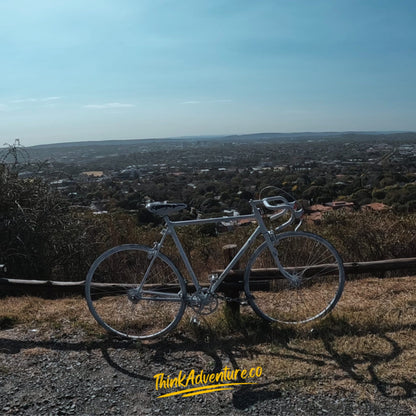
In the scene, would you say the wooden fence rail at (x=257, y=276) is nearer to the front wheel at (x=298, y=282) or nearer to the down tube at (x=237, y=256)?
the front wheel at (x=298, y=282)

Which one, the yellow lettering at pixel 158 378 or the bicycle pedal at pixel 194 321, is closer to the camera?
the yellow lettering at pixel 158 378

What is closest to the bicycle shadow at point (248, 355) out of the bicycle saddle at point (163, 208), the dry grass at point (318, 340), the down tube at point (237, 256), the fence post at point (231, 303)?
the dry grass at point (318, 340)

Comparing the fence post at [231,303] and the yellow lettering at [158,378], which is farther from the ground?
the fence post at [231,303]

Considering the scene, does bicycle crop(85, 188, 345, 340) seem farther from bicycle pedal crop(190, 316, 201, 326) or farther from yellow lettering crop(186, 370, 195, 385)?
yellow lettering crop(186, 370, 195, 385)

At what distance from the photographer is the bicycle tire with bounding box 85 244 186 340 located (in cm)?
343

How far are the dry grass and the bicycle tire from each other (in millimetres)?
171

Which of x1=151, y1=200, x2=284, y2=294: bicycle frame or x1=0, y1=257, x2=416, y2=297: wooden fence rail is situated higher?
x1=151, y1=200, x2=284, y2=294: bicycle frame

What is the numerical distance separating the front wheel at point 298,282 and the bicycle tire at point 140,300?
0.72 meters

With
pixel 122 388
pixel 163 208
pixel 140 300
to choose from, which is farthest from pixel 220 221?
pixel 122 388

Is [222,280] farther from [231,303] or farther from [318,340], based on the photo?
[318,340]

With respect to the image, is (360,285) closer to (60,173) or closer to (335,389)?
(335,389)

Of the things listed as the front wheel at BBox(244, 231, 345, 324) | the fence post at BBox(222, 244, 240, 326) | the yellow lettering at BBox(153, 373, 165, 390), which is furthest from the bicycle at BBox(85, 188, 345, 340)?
the yellow lettering at BBox(153, 373, 165, 390)

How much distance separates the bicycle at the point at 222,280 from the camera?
3.41m

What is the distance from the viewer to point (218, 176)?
2175 cm
